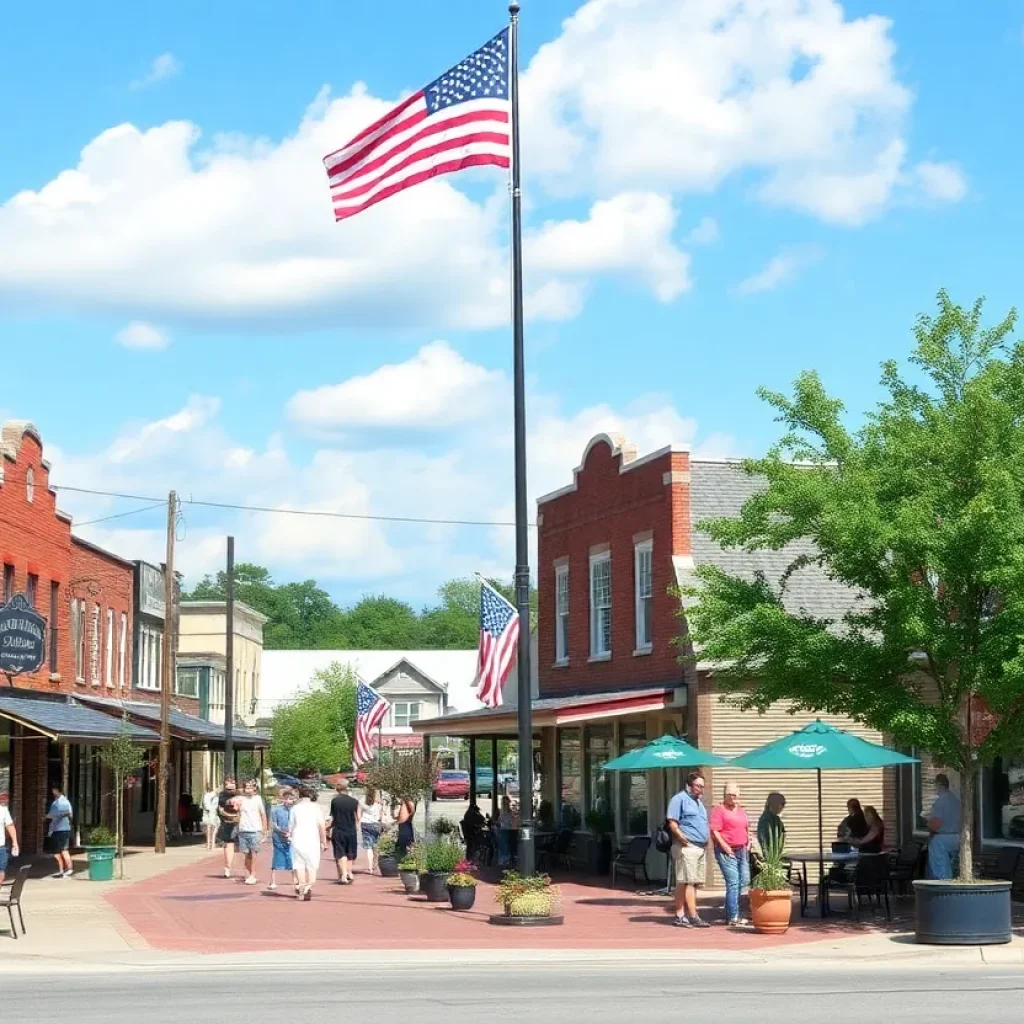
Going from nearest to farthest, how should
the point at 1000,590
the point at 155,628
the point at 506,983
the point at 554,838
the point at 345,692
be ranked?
the point at 506,983
the point at 1000,590
the point at 554,838
the point at 155,628
the point at 345,692

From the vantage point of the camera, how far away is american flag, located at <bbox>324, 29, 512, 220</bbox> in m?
19.7

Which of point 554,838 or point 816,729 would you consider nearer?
point 816,729

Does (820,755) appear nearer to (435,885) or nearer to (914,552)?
(914,552)

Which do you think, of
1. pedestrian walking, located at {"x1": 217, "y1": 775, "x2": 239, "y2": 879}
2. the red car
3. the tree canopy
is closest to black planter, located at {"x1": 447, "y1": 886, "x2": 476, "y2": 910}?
pedestrian walking, located at {"x1": 217, "y1": 775, "x2": 239, "y2": 879}

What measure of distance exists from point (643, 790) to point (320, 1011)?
17519 millimetres

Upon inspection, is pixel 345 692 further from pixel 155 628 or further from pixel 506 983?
pixel 506 983

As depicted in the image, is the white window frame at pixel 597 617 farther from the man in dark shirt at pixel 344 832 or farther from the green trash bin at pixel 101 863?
the green trash bin at pixel 101 863

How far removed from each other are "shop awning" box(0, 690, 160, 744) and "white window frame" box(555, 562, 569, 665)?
8630 mm

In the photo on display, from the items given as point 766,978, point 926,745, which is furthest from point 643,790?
point 766,978

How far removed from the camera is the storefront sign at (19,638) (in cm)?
3191

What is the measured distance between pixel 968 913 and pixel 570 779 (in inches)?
681

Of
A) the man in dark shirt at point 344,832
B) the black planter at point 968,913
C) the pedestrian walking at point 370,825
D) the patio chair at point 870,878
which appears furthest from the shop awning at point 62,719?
the black planter at point 968,913

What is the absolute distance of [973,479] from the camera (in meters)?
19.0

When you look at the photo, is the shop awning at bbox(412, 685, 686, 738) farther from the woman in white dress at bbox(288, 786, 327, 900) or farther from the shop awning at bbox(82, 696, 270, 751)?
the shop awning at bbox(82, 696, 270, 751)
